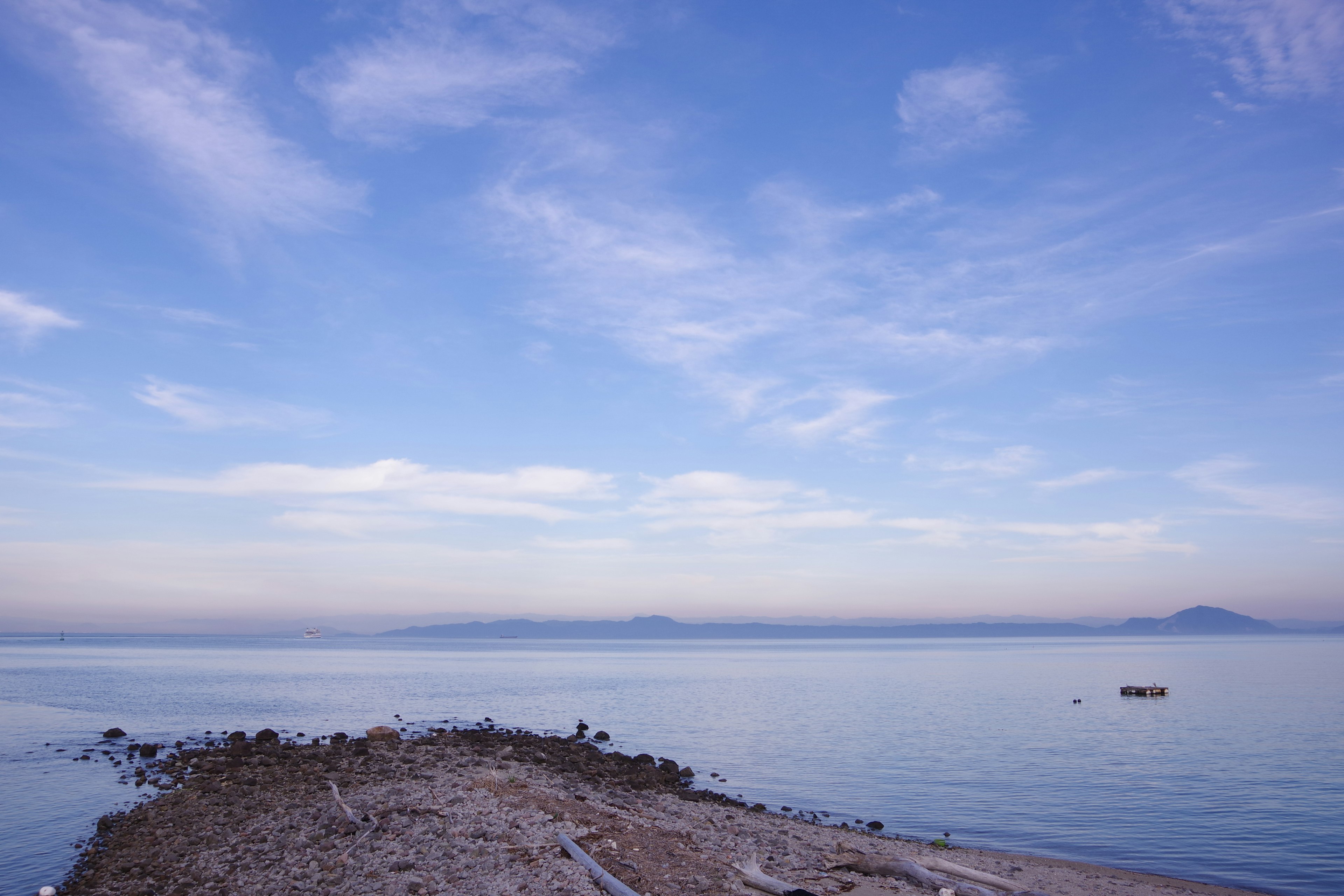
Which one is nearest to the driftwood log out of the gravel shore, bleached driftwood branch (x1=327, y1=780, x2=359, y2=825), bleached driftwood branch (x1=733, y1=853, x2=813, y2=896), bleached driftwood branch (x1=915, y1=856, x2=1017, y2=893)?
bleached driftwood branch (x1=915, y1=856, x2=1017, y2=893)

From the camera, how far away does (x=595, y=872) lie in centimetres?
1507

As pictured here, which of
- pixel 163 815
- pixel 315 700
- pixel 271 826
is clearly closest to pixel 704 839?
pixel 271 826

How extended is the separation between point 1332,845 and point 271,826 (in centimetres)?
3118

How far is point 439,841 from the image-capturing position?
1738 cm

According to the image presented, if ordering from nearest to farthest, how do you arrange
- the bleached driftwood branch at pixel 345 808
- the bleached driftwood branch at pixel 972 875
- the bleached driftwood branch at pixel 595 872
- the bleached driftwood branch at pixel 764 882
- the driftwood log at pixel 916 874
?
the bleached driftwood branch at pixel 595 872 < the bleached driftwood branch at pixel 764 882 < the driftwood log at pixel 916 874 < the bleached driftwood branch at pixel 972 875 < the bleached driftwood branch at pixel 345 808

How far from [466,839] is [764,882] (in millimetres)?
6443

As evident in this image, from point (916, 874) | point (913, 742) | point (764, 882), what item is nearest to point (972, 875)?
point (916, 874)

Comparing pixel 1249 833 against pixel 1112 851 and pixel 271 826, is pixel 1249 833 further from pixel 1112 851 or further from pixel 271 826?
pixel 271 826

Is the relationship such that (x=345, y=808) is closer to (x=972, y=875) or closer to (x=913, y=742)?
(x=972, y=875)

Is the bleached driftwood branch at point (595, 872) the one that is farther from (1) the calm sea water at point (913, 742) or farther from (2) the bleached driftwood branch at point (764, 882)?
(1) the calm sea water at point (913, 742)

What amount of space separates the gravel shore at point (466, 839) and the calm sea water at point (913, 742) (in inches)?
99.9

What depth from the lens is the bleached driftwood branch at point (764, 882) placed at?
15164mm

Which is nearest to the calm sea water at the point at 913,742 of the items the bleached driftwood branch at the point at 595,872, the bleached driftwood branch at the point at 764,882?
the bleached driftwood branch at the point at 764,882

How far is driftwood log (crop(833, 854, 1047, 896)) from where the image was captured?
55.7 feet
